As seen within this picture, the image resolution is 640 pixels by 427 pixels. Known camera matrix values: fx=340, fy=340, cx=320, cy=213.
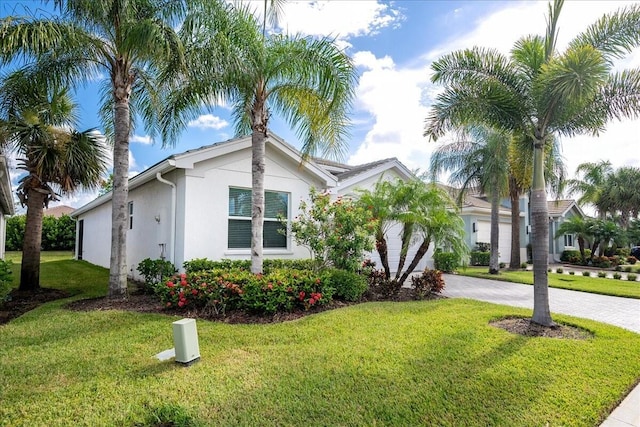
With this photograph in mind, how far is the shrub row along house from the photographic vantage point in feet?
32.7

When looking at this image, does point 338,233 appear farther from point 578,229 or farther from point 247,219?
point 578,229

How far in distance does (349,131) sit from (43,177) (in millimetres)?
9533

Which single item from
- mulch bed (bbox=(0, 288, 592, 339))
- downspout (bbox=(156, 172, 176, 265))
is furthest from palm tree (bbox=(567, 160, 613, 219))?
downspout (bbox=(156, 172, 176, 265))

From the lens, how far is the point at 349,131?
1038 centimetres

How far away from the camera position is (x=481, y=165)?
1691 cm

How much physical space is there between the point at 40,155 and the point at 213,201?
5238mm

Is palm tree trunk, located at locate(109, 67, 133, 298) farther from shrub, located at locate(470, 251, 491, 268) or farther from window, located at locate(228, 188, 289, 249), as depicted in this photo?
shrub, located at locate(470, 251, 491, 268)

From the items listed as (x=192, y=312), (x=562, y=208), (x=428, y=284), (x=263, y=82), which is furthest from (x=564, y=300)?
(x=562, y=208)

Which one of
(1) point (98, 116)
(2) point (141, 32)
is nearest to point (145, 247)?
(1) point (98, 116)

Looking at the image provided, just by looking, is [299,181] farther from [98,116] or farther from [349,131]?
[98,116]

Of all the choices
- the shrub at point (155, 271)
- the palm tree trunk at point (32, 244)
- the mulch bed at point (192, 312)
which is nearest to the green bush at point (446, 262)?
the mulch bed at point (192, 312)

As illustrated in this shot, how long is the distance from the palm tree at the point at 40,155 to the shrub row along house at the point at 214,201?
5.22 feet

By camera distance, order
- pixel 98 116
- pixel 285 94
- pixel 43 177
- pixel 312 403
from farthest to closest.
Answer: pixel 98 116 < pixel 43 177 < pixel 285 94 < pixel 312 403

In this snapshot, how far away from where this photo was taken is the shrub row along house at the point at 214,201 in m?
9.96
